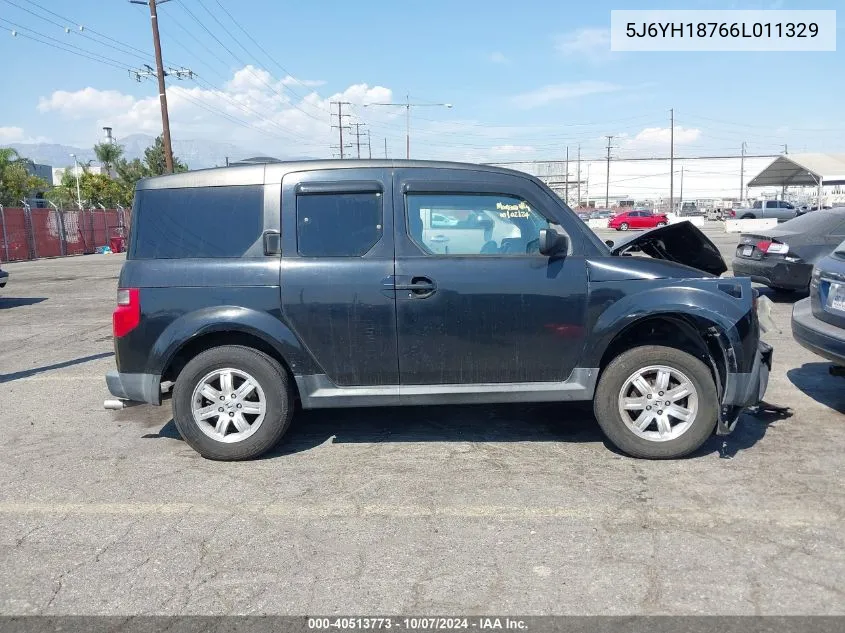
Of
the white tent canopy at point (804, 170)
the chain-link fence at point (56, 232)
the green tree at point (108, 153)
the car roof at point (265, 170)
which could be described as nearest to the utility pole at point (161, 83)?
the chain-link fence at point (56, 232)

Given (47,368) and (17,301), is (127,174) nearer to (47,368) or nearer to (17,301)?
(17,301)

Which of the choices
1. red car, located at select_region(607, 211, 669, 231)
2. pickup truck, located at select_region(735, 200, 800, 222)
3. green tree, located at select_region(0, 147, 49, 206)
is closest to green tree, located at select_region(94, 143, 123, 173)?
green tree, located at select_region(0, 147, 49, 206)

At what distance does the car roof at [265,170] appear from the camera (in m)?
4.59

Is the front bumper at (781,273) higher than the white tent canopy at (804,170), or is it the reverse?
the white tent canopy at (804,170)

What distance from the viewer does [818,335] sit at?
17.7 feet

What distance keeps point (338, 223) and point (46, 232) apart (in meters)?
29.5

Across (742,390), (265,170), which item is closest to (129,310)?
(265,170)

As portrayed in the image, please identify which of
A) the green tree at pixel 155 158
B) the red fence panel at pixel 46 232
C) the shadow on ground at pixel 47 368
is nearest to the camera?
the shadow on ground at pixel 47 368

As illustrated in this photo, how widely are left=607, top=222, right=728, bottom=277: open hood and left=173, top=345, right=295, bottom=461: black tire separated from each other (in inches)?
102

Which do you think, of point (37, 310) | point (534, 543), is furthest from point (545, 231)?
point (37, 310)

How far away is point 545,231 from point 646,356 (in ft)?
3.49

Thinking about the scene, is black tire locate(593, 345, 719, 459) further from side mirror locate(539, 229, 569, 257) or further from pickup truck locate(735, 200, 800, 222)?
pickup truck locate(735, 200, 800, 222)

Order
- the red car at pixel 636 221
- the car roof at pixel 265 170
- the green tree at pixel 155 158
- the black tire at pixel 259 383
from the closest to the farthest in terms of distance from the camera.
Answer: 1. the black tire at pixel 259 383
2. the car roof at pixel 265 170
3. the red car at pixel 636 221
4. the green tree at pixel 155 158

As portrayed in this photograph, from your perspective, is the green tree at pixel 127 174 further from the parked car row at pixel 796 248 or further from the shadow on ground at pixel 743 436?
the shadow on ground at pixel 743 436
